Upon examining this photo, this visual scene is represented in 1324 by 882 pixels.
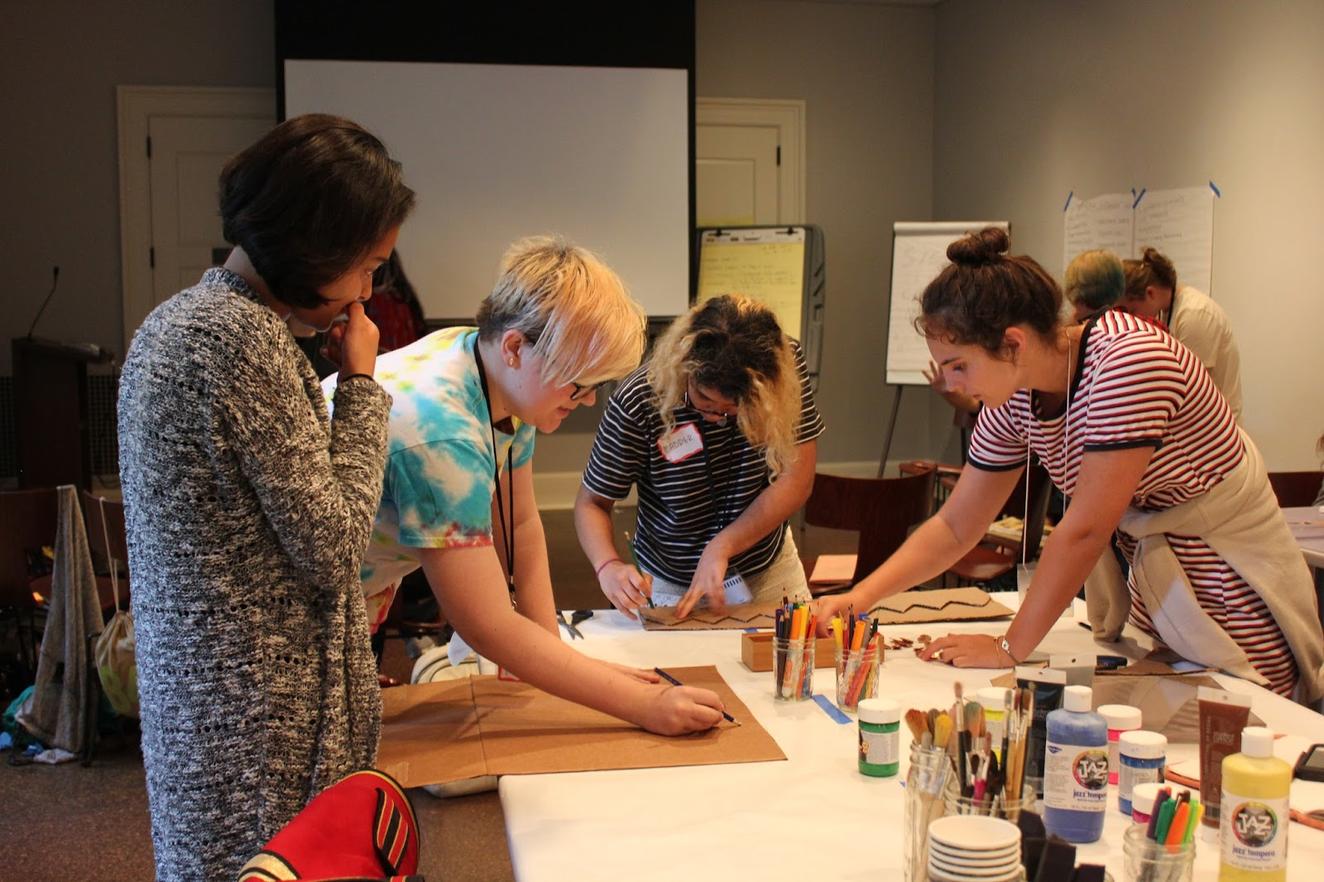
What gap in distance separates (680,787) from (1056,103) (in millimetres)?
6138

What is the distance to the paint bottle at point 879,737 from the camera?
1402 mm

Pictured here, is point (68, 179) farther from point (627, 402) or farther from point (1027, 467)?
point (1027, 467)

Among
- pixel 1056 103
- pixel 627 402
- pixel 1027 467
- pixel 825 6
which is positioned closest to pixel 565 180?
pixel 825 6

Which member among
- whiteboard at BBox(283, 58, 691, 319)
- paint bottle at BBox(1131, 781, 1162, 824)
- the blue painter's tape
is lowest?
the blue painter's tape

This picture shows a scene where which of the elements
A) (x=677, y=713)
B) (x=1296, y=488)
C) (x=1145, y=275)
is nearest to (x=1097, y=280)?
(x=1145, y=275)

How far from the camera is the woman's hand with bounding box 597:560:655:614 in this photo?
225 cm

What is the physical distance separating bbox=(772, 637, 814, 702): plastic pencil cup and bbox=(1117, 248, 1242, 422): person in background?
3.48 m

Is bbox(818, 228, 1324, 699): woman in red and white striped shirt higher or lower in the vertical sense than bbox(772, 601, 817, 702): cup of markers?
higher

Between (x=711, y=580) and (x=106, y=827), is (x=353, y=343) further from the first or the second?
(x=106, y=827)

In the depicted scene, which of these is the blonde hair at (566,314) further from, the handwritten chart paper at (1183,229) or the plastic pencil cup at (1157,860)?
the handwritten chart paper at (1183,229)

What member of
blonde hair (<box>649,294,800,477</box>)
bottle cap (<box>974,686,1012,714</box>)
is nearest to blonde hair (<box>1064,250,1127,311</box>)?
blonde hair (<box>649,294,800,477</box>)

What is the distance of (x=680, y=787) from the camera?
1.40 metres

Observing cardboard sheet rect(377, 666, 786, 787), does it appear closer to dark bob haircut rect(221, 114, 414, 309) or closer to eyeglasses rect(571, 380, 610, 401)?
eyeglasses rect(571, 380, 610, 401)

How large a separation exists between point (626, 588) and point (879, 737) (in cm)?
92
